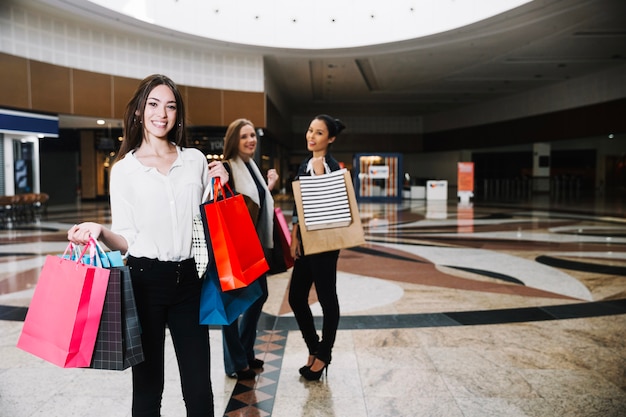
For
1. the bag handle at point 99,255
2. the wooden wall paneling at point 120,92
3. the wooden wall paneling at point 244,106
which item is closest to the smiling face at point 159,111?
the bag handle at point 99,255

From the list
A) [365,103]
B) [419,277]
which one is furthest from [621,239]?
[365,103]

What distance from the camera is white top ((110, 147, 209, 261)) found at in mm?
1729

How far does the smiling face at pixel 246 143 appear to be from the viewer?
2834 mm

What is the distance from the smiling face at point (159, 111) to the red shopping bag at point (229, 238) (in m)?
0.26

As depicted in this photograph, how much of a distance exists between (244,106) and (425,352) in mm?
14815

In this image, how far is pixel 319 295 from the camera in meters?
2.87

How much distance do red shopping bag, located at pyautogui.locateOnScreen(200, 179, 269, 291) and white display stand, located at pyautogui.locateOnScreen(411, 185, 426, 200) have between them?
21.8 m

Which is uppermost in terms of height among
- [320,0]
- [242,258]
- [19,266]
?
[320,0]

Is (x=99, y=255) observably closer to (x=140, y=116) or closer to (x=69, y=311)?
(x=69, y=311)

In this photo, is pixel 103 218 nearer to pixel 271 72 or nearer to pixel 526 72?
pixel 271 72

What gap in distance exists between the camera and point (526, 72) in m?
19.9

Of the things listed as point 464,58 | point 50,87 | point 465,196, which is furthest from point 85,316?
point 465,196

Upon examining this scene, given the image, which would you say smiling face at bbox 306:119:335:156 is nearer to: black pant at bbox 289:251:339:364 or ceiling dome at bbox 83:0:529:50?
black pant at bbox 289:251:339:364

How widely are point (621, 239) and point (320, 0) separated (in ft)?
33.3
